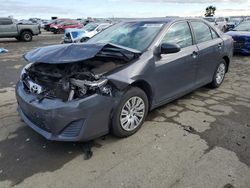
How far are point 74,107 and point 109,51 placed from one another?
1.03 meters

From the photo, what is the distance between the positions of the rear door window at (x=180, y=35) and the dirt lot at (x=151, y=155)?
1.23m

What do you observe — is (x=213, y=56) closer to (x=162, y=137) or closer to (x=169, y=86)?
(x=169, y=86)

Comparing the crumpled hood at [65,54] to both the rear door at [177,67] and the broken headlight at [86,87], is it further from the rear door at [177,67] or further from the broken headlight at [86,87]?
the rear door at [177,67]

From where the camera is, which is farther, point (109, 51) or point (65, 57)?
point (109, 51)

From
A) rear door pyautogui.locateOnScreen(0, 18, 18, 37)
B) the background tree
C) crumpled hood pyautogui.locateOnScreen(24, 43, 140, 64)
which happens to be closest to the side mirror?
crumpled hood pyautogui.locateOnScreen(24, 43, 140, 64)

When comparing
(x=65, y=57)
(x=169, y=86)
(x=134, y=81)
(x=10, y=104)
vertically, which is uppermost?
(x=65, y=57)

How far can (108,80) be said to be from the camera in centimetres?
327

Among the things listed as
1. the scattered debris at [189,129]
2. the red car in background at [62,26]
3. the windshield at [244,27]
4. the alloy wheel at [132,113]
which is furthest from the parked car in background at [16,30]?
the scattered debris at [189,129]

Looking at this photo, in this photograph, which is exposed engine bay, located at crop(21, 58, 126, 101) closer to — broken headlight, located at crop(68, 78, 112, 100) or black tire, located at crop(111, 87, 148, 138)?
broken headlight, located at crop(68, 78, 112, 100)

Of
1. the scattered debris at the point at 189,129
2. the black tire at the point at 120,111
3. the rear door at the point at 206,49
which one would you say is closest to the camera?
the black tire at the point at 120,111

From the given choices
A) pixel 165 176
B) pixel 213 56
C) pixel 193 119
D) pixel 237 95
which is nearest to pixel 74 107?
pixel 165 176

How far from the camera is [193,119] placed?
4.36 metres

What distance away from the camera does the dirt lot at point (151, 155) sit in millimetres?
2820

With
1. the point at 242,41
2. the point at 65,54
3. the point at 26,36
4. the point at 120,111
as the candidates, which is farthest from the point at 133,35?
the point at 26,36
